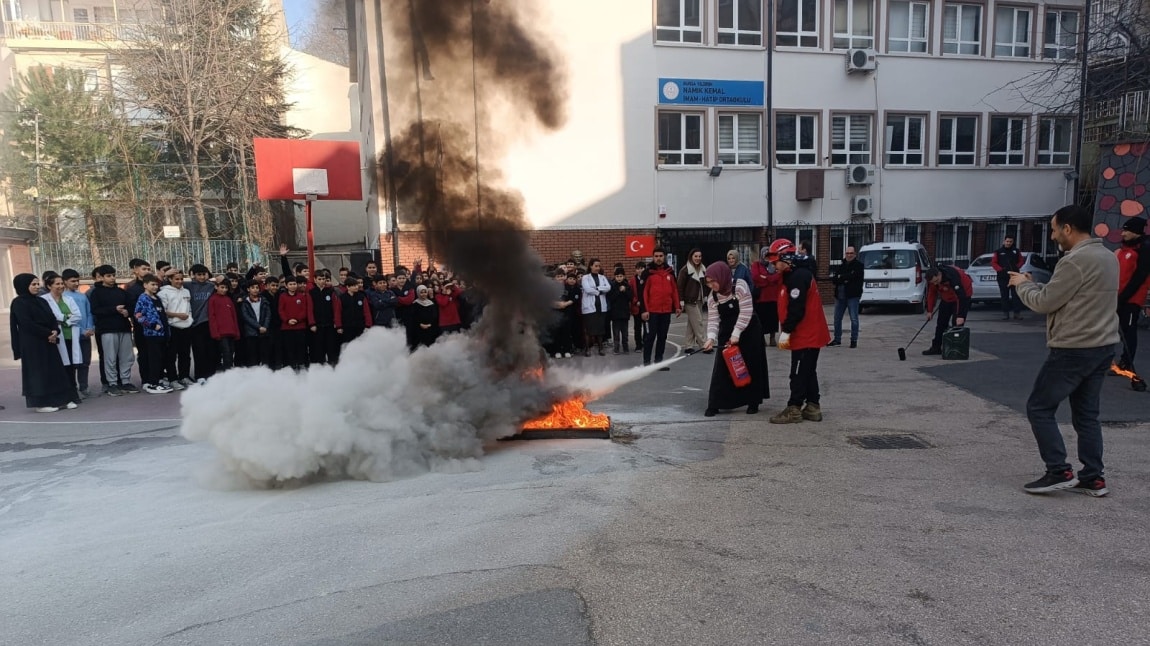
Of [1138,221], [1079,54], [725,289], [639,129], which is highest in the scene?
[1079,54]

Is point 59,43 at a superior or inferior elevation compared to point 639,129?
superior

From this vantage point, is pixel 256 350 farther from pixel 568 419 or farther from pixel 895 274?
pixel 895 274

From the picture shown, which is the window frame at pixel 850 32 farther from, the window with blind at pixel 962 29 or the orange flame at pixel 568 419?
the orange flame at pixel 568 419

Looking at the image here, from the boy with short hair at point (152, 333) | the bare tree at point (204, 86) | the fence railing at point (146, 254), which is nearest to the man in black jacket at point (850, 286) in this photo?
the boy with short hair at point (152, 333)

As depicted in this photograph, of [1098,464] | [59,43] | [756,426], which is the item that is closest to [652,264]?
[756,426]

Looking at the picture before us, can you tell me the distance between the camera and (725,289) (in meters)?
6.85

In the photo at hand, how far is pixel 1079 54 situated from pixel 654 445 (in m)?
16.8

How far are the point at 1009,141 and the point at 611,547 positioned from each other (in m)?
22.4

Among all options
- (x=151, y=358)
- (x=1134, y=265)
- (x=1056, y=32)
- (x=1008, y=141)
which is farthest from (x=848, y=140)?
(x=151, y=358)

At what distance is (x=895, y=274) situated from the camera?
16328 millimetres

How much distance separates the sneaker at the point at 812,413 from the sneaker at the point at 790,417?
8cm

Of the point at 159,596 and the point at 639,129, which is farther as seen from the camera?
the point at 639,129

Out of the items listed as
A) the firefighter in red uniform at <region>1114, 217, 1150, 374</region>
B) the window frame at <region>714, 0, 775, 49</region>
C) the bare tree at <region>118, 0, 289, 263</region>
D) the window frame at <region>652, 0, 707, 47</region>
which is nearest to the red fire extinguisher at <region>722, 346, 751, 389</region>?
the firefighter in red uniform at <region>1114, 217, 1150, 374</region>

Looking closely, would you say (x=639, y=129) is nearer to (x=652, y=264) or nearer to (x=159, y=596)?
(x=652, y=264)
